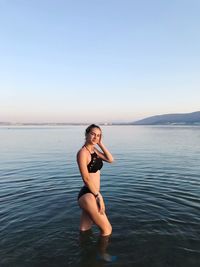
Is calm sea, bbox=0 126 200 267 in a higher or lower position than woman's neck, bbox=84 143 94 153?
lower

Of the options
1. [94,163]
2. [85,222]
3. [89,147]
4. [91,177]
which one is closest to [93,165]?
[94,163]

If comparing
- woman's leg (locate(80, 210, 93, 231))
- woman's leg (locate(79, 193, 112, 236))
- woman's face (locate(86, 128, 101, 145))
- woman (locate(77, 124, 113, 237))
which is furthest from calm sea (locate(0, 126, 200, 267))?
woman's face (locate(86, 128, 101, 145))

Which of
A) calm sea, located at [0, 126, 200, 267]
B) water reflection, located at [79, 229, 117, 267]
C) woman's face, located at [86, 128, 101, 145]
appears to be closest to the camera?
water reflection, located at [79, 229, 117, 267]

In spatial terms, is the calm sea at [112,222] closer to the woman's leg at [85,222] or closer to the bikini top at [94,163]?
the woman's leg at [85,222]

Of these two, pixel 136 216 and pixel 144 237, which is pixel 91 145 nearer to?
pixel 144 237

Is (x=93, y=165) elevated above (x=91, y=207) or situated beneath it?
elevated above

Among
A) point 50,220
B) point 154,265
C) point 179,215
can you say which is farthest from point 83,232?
point 179,215

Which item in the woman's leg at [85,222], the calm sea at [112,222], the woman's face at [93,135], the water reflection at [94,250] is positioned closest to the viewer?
the water reflection at [94,250]

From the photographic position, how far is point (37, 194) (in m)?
14.4

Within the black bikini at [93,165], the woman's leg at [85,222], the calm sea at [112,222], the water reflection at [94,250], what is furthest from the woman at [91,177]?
the calm sea at [112,222]

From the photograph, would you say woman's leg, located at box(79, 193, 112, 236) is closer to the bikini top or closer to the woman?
the woman

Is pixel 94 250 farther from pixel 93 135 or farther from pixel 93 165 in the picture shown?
pixel 93 135

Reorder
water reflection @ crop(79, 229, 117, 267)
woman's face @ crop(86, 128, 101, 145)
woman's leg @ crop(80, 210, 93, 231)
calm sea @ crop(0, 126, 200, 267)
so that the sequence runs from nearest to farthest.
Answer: water reflection @ crop(79, 229, 117, 267)
calm sea @ crop(0, 126, 200, 267)
woman's face @ crop(86, 128, 101, 145)
woman's leg @ crop(80, 210, 93, 231)

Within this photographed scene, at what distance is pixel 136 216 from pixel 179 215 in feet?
6.26
